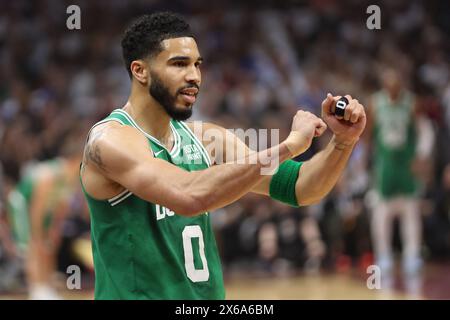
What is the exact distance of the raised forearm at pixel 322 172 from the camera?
4.34 meters

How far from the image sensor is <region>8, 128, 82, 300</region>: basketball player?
10016 millimetres

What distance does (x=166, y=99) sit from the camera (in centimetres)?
411

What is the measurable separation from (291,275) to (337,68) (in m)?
4.11

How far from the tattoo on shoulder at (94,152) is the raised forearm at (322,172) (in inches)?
43.0

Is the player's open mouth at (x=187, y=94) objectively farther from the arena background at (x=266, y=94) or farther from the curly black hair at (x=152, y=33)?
the arena background at (x=266, y=94)

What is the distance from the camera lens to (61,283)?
36.4 ft

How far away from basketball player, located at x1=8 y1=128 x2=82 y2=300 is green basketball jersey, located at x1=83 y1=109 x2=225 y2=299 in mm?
5905

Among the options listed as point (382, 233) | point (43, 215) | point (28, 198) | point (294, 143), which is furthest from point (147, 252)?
point (382, 233)

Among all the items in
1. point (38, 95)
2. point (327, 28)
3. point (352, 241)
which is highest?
point (327, 28)

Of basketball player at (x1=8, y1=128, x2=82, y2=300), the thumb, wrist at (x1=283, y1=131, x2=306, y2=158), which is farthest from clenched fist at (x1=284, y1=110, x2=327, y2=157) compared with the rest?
basketball player at (x1=8, y1=128, x2=82, y2=300)

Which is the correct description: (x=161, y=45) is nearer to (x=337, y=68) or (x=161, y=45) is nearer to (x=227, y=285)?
(x=227, y=285)

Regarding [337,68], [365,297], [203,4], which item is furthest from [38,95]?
[365,297]

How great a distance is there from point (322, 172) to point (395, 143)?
7.32 metres

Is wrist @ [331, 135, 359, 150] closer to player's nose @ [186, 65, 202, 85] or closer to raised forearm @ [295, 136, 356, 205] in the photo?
raised forearm @ [295, 136, 356, 205]
